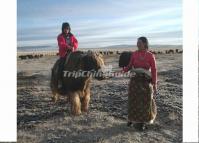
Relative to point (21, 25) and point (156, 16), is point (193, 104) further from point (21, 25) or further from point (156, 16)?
point (21, 25)

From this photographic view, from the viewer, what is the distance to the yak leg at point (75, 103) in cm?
533

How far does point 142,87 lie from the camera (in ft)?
16.5

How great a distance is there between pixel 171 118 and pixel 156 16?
1.19 meters

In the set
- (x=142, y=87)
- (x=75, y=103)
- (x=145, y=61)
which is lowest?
(x=75, y=103)

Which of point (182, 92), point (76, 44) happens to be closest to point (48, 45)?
point (76, 44)

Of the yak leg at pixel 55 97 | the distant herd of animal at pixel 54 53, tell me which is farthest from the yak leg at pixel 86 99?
the distant herd of animal at pixel 54 53

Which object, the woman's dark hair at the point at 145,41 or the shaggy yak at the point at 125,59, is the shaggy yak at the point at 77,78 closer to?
the shaggy yak at the point at 125,59

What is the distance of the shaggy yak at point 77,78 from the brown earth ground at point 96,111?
0.14 meters

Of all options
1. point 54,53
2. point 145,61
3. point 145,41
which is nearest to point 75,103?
point 54,53

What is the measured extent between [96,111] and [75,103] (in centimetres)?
30

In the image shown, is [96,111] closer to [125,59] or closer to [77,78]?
[77,78]

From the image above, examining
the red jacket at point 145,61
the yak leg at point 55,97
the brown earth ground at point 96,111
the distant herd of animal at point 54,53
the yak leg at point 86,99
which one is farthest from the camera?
the yak leg at point 55,97

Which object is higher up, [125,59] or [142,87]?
[125,59]

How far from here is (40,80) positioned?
19.1 ft
